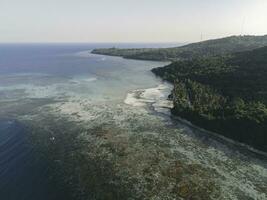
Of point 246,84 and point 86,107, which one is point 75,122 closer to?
point 86,107

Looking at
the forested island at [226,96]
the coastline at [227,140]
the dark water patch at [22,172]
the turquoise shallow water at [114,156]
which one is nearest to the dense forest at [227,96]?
the forested island at [226,96]

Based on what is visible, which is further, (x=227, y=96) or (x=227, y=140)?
(x=227, y=96)

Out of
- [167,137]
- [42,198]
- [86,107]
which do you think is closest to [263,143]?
[167,137]

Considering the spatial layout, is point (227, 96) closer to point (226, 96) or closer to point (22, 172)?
point (226, 96)

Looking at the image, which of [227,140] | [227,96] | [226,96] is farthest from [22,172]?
[226,96]

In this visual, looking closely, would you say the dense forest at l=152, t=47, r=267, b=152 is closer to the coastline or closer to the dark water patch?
the coastline
